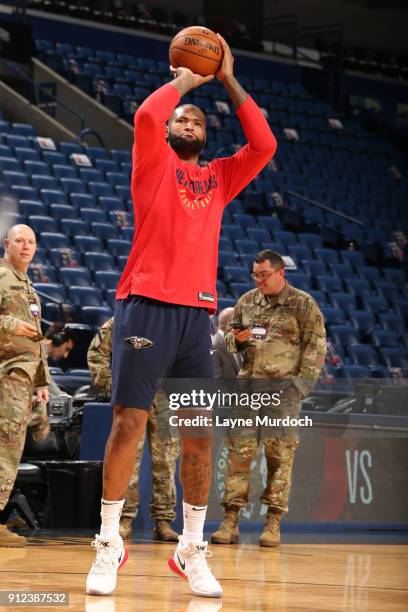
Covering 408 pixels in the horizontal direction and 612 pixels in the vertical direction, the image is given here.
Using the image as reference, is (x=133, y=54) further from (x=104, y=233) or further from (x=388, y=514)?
(x=388, y=514)

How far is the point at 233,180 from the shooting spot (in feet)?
14.0

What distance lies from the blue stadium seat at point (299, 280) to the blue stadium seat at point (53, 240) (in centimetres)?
315

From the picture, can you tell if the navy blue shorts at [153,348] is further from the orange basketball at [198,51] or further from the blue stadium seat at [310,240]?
the blue stadium seat at [310,240]

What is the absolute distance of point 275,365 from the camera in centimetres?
652

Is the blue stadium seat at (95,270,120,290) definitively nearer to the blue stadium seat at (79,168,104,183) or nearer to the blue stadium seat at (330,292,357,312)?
the blue stadium seat at (79,168,104,183)

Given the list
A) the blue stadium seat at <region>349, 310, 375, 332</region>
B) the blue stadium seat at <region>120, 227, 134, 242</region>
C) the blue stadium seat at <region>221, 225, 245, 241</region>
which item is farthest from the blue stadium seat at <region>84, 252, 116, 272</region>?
the blue stadium seat at <region>349, 310, 375, 332</region>

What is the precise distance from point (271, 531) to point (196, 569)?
2438 millimetres

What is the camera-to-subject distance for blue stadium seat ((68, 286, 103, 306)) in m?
11.5

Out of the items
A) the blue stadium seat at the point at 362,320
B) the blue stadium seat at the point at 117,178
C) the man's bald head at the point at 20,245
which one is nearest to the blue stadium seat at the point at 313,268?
the blue stadium seat at the point at 362,320

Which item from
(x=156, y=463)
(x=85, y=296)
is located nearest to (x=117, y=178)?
(x=85, y=296)

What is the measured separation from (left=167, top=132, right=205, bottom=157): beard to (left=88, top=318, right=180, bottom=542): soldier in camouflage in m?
2.48

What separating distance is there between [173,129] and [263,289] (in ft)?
8.42

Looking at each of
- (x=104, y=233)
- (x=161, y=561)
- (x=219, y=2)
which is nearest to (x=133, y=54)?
(x=219, y=2)

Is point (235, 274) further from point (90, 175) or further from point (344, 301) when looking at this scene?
point (90, 175)
